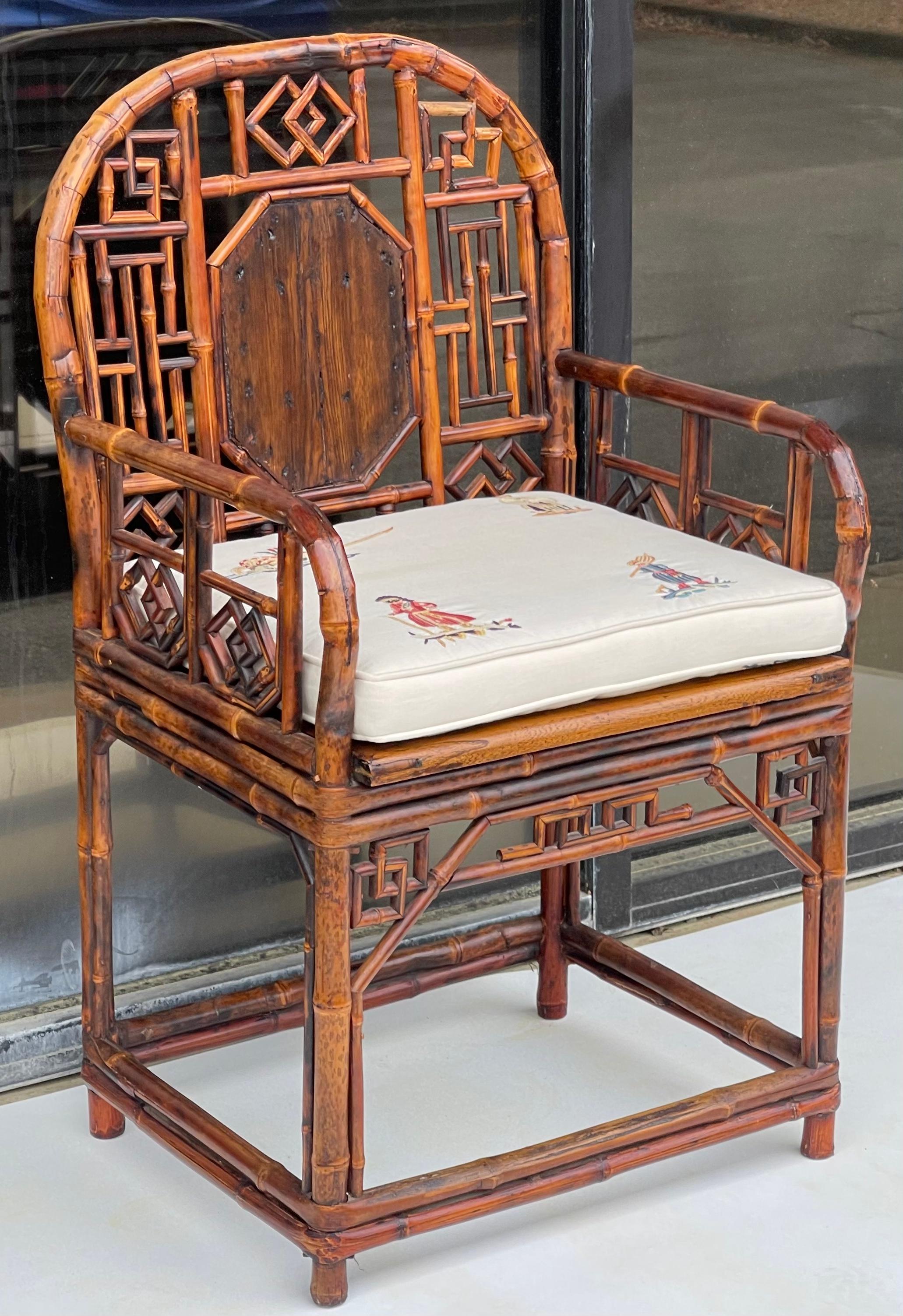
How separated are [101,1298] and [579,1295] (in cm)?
45

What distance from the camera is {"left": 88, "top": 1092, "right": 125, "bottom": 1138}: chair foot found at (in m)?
2.10

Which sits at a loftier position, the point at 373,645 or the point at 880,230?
the point at 880,230

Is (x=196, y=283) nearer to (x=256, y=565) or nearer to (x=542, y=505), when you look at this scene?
(x=256, y=565)

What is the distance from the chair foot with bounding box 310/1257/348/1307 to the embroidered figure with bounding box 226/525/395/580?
65 cm

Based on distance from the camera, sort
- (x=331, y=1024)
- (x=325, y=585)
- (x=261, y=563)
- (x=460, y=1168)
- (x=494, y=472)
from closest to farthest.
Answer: (x=325, y=585) → (x=331, y=1024) → (x=460, y=1168) → (x=261, y=563) → (x=494, y=472)

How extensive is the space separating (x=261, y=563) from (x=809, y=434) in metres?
0.56

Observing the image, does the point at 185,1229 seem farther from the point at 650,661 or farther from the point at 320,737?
the point at 650,661

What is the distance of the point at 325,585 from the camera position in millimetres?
1597

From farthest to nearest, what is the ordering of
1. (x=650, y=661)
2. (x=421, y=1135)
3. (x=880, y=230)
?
(x=880, y=230), (x=421, y=1135), (x=650, y=661)

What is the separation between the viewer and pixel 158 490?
1995 mm

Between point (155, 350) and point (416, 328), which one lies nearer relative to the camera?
point (155, 350)

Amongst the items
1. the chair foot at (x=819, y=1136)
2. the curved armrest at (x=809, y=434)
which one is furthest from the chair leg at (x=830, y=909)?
the curved armrest at (x=809, y=434)

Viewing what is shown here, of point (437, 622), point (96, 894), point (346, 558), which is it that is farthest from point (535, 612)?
point (96, 894)

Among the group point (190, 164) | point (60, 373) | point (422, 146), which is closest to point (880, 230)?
point (422, 146)
